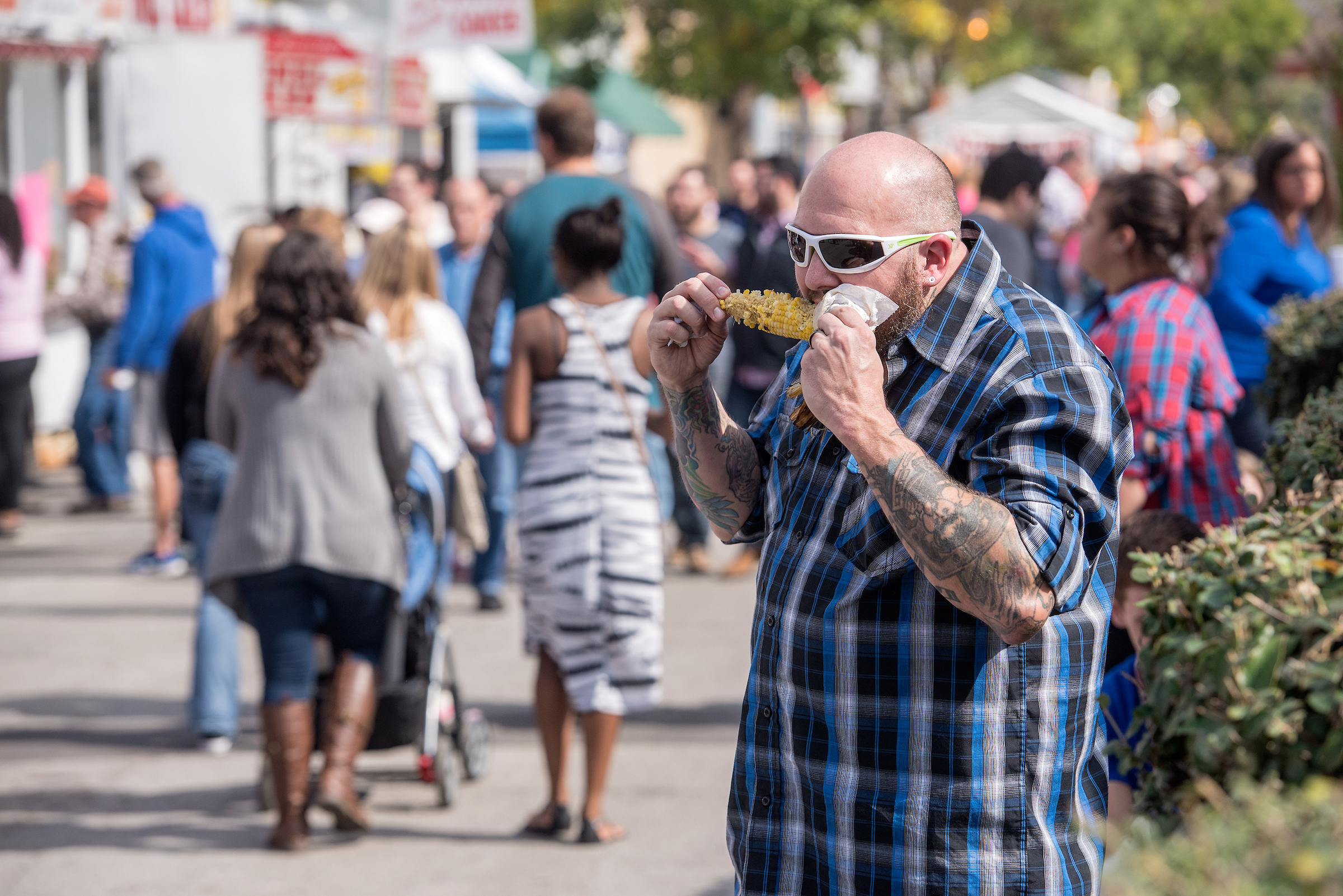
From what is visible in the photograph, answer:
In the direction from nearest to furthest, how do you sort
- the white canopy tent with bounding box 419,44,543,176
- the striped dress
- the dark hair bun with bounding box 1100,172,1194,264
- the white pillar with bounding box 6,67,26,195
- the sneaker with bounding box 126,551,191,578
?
the dark hair bun with bounding box 1100,172,1194,264 → the striped dress → the sneaker with bounding box 126,551,191,578 → the white pillar with bounding box 6,67,26,195 → the white canopy tent with bounding box 419,44,543,176

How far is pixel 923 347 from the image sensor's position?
2318 millimetres

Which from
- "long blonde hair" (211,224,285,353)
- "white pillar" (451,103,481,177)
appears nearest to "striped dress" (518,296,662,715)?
"long blonde hair" (211,224,285,353)

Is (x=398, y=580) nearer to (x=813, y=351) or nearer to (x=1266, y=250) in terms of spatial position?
(x=813, y=351)

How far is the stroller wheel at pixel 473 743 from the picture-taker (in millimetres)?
5664

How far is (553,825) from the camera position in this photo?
5.16 m

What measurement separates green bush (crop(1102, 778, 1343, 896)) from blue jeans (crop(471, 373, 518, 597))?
6989 mm

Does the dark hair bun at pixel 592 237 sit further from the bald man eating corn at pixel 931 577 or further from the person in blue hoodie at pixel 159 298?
the person in blue hoodie at pixel 159 298

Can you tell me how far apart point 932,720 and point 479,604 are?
6228 millimetres

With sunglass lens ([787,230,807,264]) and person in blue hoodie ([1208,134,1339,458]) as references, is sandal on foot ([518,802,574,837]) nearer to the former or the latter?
person in blue hoodie ([1208,134,1339,458])

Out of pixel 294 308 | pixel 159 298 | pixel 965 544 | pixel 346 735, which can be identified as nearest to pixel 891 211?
pixel 965 544

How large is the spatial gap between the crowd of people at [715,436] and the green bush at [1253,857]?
2.87 feet

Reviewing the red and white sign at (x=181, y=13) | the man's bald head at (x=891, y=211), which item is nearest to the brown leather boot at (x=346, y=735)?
the man's bald head at (x=891, y=211)

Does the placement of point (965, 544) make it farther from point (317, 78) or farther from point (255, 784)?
point (317, 78)

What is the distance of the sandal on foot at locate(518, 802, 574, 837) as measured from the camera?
516cm
